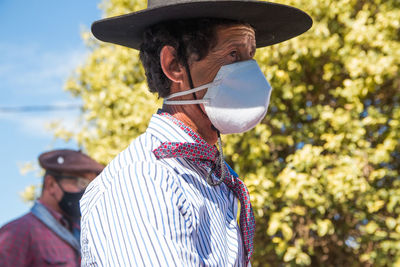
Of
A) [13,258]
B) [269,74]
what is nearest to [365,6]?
[269,74]

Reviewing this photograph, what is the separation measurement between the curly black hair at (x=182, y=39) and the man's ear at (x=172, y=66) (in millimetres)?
18

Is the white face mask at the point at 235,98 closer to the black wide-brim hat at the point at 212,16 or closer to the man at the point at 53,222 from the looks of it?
the black wide-brim hat at the point at 212,16

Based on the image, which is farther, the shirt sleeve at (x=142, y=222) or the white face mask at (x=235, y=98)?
the white face mask at (x=235, y=98)

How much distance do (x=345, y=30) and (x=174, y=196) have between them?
182 inches

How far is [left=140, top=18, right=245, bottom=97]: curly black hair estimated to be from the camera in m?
1.63

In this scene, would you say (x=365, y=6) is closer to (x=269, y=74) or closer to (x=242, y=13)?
(x=269, y=74)

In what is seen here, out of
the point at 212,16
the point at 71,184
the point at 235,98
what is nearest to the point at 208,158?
the point at 235,98

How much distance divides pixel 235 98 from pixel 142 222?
0.67 meters

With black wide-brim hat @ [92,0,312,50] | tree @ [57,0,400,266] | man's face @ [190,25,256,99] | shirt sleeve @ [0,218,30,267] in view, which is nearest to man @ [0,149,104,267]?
shirt sleeve @ [0,218,30,267]

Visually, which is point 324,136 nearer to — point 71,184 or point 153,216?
point 71,184

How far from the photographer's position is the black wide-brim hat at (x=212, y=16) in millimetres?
1548

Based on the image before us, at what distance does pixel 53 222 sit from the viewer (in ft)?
12.7

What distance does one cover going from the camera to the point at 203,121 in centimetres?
167

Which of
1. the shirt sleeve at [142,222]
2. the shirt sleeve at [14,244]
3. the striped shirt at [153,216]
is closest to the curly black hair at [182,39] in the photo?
the striped shirt at [153,216]
